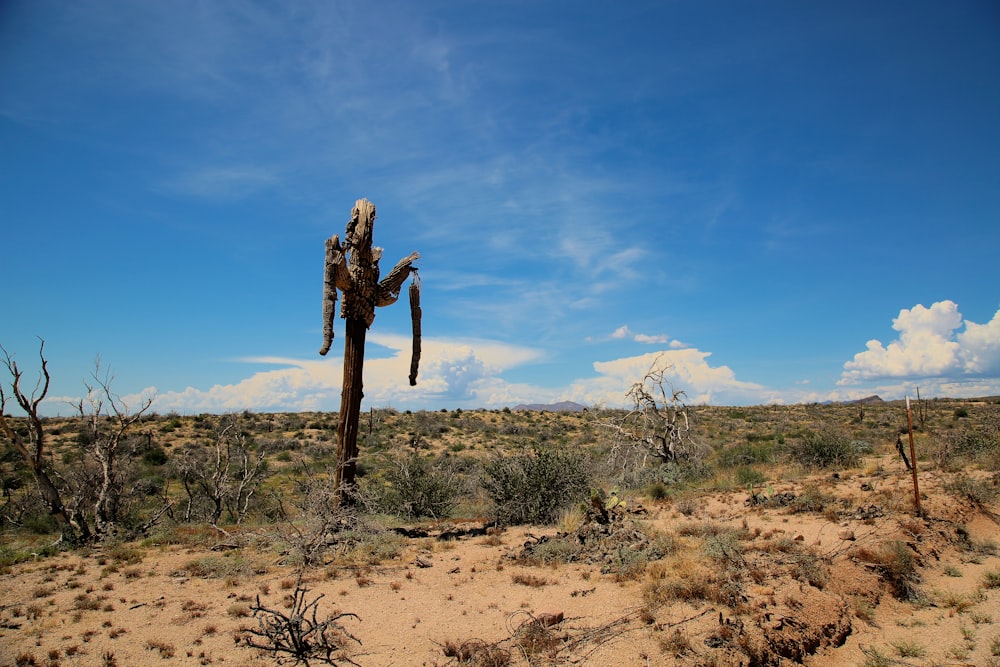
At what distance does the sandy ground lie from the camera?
5.89 metres

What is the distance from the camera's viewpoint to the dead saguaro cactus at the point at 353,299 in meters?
10.8

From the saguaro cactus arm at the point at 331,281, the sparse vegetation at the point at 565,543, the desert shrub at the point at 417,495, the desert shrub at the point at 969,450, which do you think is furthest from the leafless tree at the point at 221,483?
the desert shrub at the point at 969,450

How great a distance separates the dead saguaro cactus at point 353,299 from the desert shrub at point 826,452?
1405 cm

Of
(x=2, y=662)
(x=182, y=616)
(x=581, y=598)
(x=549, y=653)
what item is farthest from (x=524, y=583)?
(x=2, y=662)

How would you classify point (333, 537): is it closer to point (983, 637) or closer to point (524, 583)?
point (524, 583)

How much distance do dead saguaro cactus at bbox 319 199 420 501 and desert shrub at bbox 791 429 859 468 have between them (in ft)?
46.1

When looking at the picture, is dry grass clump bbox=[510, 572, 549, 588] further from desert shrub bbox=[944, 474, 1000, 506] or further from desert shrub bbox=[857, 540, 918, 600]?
desert shrub bbox=[944, 474, 1000, 506]

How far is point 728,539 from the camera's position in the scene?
9.01 meters

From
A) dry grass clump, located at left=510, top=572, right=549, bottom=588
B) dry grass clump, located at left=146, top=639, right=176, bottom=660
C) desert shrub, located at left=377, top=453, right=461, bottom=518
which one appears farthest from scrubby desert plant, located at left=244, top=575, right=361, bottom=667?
desert shrub, located at left=377, top=453, right=461, bottom=518

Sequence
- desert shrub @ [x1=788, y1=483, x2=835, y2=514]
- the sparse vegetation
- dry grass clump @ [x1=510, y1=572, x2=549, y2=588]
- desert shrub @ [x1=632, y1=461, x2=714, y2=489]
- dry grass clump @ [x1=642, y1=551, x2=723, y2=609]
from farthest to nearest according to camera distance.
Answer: desert shrub @ [x1=632, y1=461, x2=714, y2=489] → desert shrub @ [x1=788, y1=483, x2=835, y2=514] → dry grass clump @ [x1=510, y1=572, x2=549, y2=588] → dry grass clump @ [x1=642, y1=551, x2=723, y2=609] → the sparse vegetation

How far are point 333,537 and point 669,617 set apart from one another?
6585mm

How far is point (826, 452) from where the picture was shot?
1708 centimetres

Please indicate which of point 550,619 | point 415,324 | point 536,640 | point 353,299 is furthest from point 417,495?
point 536,640

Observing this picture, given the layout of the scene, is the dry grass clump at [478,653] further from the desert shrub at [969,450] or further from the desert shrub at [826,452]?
the desert shrub at [826,452]
